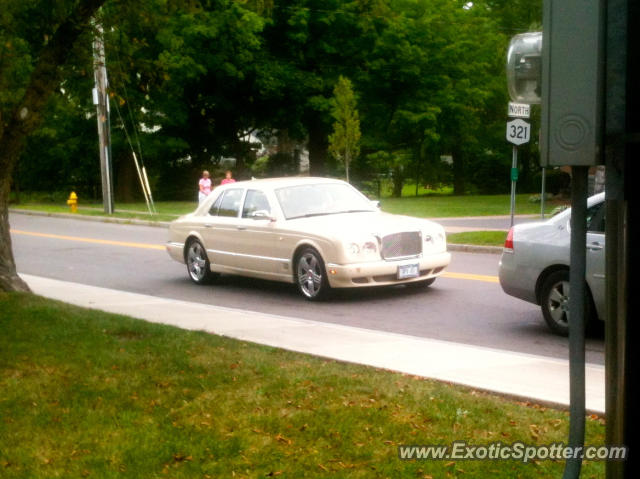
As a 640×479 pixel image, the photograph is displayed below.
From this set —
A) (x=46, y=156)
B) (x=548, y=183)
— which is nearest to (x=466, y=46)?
(x=548, y=183)

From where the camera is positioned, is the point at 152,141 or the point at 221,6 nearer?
the point at 221,6

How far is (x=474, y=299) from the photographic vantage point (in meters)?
12.2

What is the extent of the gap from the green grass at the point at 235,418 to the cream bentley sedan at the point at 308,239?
4.00m

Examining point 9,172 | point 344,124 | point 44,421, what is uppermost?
point 344,124

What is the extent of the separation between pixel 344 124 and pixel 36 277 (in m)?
24.4

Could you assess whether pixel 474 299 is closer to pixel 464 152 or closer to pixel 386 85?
pixel 386 85

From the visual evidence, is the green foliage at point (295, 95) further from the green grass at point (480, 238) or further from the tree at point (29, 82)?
the tree at point (29, 82)

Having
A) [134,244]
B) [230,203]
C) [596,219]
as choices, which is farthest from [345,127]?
[596,219]

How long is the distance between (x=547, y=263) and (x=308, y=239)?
369 cm

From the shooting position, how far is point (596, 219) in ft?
29.3

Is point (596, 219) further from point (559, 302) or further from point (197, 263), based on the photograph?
point (197, 263)

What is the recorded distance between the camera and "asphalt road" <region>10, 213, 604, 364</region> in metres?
9.70

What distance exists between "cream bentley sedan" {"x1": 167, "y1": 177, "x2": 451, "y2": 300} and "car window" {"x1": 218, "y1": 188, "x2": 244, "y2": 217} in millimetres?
18

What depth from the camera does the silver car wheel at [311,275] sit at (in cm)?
1204
